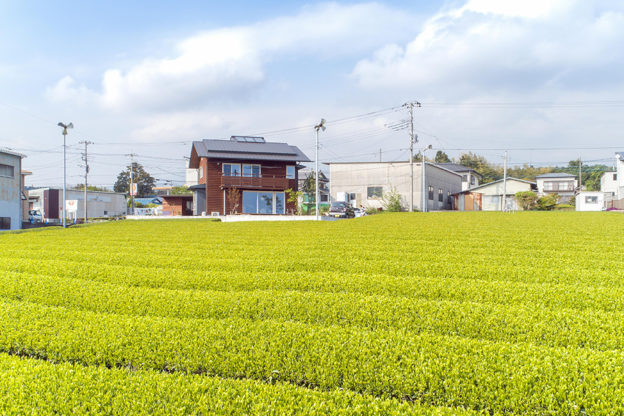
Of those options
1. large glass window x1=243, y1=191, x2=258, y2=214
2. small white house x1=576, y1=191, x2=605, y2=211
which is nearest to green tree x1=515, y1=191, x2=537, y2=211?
small white house x1=576, y1=191, x2=605, y2=211

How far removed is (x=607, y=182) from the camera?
50625 mm

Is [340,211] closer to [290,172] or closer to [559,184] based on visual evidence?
[290,172]

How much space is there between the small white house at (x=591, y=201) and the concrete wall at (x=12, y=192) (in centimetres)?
4878

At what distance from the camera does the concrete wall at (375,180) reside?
116ft

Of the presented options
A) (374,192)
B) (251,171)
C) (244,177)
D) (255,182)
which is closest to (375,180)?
(374,192)

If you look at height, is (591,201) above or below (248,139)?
below

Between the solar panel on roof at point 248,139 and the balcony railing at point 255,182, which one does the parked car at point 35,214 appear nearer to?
the solar panel on roof at point 248,139

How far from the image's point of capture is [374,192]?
36281 mm

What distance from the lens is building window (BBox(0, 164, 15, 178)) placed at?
25.0 metres

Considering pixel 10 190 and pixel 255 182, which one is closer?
pixel 10 190

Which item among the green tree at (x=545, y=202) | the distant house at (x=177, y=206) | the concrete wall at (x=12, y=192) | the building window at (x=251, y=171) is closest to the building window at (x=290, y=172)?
the building window at (x=251, y=171)

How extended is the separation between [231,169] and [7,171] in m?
14.9

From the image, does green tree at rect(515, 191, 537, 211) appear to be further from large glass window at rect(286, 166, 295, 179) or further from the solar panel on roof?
the solar panel on roof

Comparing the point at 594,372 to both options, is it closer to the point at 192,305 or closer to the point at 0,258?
the point at 192,305
